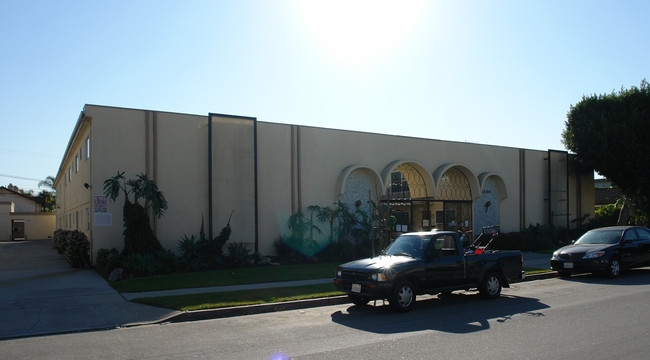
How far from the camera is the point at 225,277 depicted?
49.6 ft

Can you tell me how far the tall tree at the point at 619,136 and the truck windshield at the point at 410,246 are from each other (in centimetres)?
1913

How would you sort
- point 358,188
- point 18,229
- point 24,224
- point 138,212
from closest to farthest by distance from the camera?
point 138,212 < point 358,188 < point 24,224 < point 18,229

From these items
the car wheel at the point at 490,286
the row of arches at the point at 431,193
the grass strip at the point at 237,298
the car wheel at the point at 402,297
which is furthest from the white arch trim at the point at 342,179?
the car wheel at the point at 402,297

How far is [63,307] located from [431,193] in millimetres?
17115

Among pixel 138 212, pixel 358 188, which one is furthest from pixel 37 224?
pixel 358 188

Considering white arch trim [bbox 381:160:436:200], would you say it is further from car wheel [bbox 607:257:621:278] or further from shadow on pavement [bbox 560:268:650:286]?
car wheel [bbox 607:257:621:278]

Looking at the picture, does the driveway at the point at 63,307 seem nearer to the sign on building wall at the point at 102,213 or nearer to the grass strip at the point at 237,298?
the grass strip at the point at 237,298

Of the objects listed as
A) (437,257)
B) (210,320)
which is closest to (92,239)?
(210,320)

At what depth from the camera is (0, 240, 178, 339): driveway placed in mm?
9062

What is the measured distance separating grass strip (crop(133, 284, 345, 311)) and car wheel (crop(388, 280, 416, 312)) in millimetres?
2308

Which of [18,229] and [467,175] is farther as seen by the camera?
[18,229]

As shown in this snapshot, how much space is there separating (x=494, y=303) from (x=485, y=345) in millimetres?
4083

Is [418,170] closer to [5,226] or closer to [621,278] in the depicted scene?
[621,278]

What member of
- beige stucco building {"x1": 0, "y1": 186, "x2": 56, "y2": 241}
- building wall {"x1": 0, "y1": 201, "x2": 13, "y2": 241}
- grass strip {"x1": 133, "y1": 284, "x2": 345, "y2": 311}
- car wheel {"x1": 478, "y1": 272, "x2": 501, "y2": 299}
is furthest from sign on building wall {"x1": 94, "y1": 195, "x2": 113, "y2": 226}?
building wall {"x1": 0, "y1": 201, "x2": 13, "y2": 241}
